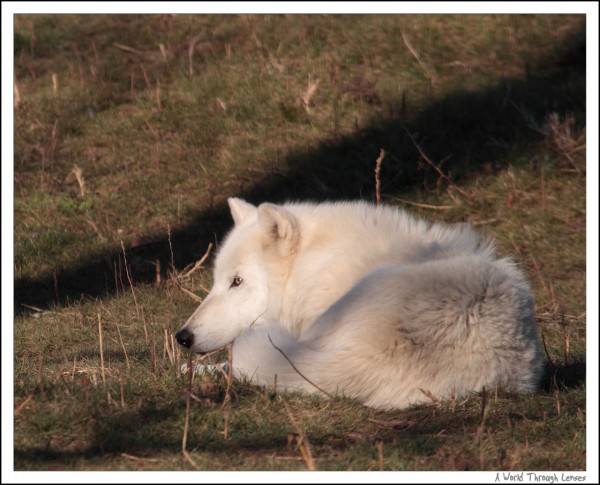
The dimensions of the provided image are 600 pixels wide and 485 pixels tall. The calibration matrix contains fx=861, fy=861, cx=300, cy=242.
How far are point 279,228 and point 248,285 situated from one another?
40 centimetres

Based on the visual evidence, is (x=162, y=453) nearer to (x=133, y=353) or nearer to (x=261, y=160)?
(x=133, y=353)

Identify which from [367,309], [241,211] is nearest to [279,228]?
[241,211]

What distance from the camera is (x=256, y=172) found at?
10.0 m

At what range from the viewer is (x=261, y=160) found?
10219 mm

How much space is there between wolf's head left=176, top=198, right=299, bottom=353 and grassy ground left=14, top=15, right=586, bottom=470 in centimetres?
29

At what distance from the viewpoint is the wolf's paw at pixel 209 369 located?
4605mm

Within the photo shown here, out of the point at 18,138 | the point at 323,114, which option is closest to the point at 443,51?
the point at 323,114

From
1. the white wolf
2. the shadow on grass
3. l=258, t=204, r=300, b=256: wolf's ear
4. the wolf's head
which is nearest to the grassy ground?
the shadow on grass

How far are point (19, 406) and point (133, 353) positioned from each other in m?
1.84

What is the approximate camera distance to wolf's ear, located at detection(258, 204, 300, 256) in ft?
16.5

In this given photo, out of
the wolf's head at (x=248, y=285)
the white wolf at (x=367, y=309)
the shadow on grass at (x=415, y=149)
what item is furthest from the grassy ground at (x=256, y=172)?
the wolf's head at (x=248, y=285)

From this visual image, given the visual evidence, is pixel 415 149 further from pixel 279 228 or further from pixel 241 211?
pixel 279 228

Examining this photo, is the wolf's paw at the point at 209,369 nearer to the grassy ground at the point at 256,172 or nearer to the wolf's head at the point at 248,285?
the grassy ground at the point at 256,172

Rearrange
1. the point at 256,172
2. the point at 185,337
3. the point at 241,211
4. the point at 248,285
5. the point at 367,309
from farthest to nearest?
the point at 256,172
the point at 241,211
the point at 248,285
the point at 185,337
the point at 367,309
